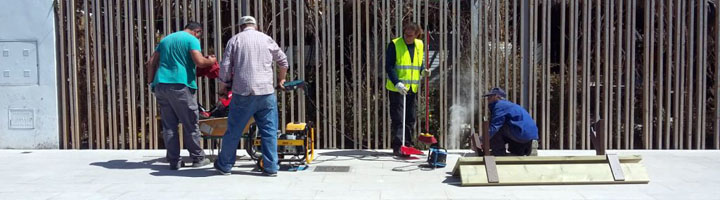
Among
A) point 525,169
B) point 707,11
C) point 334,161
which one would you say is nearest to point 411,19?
point 334,161

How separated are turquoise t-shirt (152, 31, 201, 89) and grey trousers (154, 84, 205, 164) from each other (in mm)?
71

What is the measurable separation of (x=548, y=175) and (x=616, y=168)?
0.63m

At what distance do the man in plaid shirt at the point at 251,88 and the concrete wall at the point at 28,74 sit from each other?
10.1ft

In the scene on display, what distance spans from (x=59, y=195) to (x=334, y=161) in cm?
288

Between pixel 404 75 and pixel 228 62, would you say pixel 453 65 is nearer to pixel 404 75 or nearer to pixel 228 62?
pixel 404 75

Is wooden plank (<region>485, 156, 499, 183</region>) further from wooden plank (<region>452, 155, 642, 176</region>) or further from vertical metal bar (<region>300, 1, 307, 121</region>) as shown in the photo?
vertical metal bar (<region>300, 1, 307, 121</region>)

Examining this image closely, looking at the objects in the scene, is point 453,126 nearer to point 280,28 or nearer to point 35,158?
point 280,28

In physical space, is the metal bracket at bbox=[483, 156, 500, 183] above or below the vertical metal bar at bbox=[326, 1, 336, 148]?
below

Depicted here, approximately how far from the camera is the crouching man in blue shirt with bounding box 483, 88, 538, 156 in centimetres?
626

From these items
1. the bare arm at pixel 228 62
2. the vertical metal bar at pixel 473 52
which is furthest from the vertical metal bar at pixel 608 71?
the bare arm at pixel 228 62

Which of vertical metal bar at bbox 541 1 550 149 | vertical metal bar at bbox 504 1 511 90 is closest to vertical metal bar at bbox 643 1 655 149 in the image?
vertical metal bar at bbox 541 1 550 149

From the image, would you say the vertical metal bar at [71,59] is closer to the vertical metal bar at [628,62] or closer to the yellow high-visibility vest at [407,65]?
the yellow high-visibility vest at [407,65]

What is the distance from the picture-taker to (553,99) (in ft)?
26.5

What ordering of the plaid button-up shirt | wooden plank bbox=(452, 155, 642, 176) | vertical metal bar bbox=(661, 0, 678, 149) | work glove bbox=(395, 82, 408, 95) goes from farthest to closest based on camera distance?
1. vertical metal bar bbox=(661, 0, 678, 149)
2. work glove bbox=(395, 82, 408, 95)
3. the plaid button-up shirt
4. wooden plank bbox=(452, 155, 642, 176)
